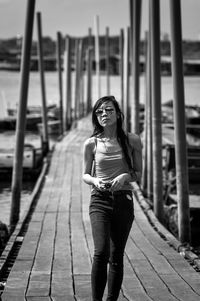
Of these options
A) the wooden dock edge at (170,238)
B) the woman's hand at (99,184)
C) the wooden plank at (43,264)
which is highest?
the woman's hand at (99,184)

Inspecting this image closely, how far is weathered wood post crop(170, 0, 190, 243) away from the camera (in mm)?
9945

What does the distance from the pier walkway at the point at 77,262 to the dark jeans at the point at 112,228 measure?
84cm

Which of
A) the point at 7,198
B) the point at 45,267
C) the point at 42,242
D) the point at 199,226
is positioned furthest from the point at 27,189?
the point at 45,267

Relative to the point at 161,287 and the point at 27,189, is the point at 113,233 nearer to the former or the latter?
the point at 161,287

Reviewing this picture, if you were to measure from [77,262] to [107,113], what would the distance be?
2820 millimetres

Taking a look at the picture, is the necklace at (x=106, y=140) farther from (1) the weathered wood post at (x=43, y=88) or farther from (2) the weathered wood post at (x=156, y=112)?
(1) the weathered wood post at (x=43, y=88)

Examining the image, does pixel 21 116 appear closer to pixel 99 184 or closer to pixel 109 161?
pixel 109 161

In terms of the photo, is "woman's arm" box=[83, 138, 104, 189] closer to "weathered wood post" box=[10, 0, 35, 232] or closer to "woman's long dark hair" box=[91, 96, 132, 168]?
"woman's long dark hair" box=[91, 96, 132, 168]

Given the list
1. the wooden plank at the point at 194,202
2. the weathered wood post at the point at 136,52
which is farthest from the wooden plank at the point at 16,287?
the weathered wood post at the point at 136,52

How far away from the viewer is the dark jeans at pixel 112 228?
5.56m

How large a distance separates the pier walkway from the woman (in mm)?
890

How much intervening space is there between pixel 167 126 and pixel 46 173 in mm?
19318

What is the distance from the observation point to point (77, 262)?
8055 mm

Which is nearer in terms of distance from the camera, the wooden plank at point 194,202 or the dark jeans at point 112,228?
the dark jeans at point 112,228
